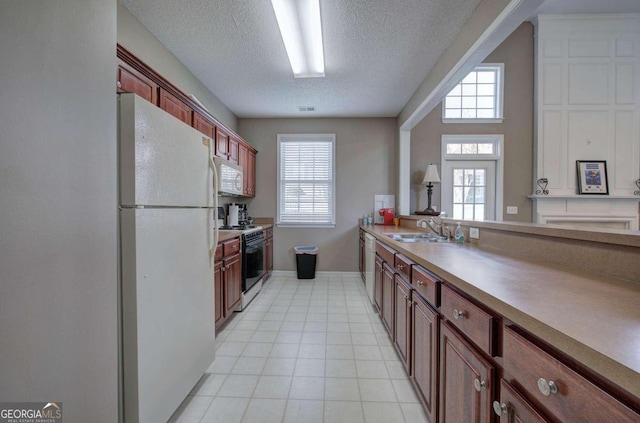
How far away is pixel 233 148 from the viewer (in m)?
3.71

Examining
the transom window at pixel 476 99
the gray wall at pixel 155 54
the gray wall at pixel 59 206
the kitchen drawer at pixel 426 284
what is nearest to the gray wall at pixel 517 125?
the transom window at pixel 476 99

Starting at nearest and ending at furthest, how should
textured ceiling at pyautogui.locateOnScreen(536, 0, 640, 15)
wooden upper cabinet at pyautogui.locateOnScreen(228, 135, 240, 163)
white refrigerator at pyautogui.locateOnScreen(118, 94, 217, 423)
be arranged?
white refrigerator at pyautogui.locateOnScreen(118, 94, 217, 423)
wooden upper cabinet at pyautogui.locateOnScreen(228, 135, 240, 163)
textured ceiling at pyautogui.locateOnScreen(536, 0, 640, 15)

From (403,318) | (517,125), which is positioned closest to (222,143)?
(403,318)

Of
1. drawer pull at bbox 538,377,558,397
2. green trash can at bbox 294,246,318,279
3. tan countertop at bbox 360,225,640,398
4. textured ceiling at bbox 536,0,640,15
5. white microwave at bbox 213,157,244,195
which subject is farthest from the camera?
green trash can at bbox 294,246,318,279

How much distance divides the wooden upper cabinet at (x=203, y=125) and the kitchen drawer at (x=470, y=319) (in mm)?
2760

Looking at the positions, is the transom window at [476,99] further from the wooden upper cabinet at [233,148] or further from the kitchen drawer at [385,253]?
the wooden upper cabinet at [233,148]

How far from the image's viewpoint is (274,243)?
15.4ft

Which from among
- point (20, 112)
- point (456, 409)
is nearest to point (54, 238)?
point (20, 112)

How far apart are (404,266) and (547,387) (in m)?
→ 1.20

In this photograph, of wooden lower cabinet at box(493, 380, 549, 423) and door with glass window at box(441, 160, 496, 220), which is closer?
wooden lower cabinet at box(493, 380, 549, 423)

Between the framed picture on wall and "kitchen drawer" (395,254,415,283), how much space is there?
442 cm

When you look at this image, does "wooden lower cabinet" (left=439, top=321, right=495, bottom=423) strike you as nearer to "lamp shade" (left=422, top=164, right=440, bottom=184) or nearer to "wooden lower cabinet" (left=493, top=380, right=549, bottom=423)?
"wooden lower cabinet" (left=493, top=380, right=549, bottom=423)

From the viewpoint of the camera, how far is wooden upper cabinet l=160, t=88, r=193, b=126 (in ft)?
7.29

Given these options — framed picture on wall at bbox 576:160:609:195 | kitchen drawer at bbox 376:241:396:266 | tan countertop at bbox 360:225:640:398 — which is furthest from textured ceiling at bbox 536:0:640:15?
tan countertop at bbox 360:225:640:398
